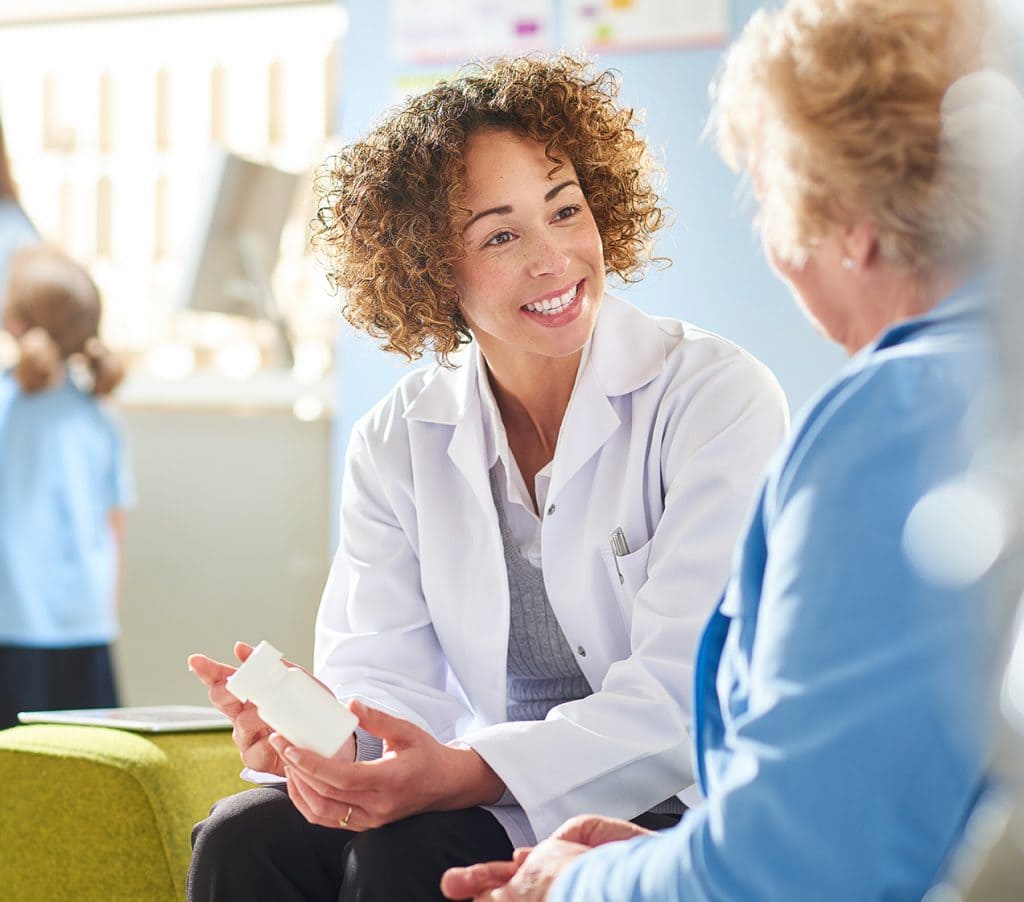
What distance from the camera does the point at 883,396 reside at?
31.8 inches

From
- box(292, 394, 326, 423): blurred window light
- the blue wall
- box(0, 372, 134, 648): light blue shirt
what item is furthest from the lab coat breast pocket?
box(0, 372, 134, 648): light blue shirt

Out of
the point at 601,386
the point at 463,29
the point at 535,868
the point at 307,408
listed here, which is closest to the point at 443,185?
the point at 601,386

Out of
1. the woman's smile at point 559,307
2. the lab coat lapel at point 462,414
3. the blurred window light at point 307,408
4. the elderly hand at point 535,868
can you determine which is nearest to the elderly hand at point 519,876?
the elderly hand at point 535,868

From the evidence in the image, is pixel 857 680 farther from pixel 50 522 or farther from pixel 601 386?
pixel 50 522

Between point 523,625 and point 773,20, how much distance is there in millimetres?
847

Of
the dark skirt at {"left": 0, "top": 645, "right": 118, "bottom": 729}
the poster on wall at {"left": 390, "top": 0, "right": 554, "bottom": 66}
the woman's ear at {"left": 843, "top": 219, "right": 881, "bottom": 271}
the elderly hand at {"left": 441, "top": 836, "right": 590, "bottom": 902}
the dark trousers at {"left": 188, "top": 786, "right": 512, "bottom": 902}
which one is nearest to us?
the woman's ear at {"left": 843, "top": 219, "right": 881, "bottom": 271}

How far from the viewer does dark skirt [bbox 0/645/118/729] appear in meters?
3.44

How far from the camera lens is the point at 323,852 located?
1.42 meters

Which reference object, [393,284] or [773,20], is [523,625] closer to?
[393,284]

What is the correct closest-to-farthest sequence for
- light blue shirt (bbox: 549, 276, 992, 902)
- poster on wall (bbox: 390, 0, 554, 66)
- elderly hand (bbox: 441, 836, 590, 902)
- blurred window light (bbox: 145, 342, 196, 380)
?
light blue shirt (bbox: 549, 276, 992, 902)
elderly hand (bbox: 441, 836, 590, 902)
poster on wall (bbox: 390, 0, 554, 66)
blurred window light (bbox: 145, 342, 196, 380)

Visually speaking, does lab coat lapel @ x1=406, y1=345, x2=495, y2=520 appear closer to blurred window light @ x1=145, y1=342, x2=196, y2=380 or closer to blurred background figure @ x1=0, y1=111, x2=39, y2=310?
blurred background figure @ x1=0, y1=111, x2=39, y2=310

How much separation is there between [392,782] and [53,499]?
8.18 ft

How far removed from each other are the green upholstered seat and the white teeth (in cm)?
72

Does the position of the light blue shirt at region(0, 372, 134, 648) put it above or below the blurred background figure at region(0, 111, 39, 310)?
below
